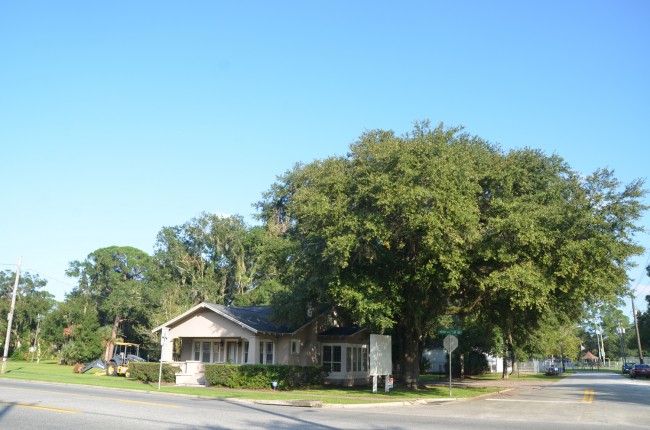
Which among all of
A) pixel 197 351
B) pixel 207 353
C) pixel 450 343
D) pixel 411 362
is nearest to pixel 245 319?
pixel 207 353

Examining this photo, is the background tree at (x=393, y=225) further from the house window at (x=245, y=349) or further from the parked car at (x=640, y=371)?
the parked car at (x=640, y=371)

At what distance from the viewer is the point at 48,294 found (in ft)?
328

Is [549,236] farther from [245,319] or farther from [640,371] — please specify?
[640,371]

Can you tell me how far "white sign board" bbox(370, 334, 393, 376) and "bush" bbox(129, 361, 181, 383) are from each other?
12.4 m

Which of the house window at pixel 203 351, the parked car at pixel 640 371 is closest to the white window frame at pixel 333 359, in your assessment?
the house window at pixel 203 351

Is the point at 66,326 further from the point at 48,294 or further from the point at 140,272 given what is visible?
the point at 48,294

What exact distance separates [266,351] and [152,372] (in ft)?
23.4

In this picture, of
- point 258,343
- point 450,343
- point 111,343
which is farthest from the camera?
point 111,343

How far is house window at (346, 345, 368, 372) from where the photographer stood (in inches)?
1404

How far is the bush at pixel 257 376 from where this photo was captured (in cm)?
2889

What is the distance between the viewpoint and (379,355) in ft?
89.9

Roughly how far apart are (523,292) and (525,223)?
321cm

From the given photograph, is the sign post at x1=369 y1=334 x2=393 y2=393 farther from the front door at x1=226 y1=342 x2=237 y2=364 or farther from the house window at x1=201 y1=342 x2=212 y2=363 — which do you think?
the house window at x1=201 y1=342 x2=212 y2=363

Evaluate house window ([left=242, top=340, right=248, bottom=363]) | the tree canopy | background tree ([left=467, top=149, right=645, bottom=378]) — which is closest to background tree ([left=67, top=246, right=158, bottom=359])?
house window ([left=242, top=340, right=248, bottom=363])
